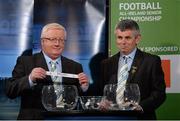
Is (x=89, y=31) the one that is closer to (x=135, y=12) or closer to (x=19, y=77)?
(x=135, y=12)

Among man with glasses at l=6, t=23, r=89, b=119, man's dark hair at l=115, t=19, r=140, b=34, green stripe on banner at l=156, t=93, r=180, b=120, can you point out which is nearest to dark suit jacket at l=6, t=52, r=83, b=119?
man with glasses at l=6, t=23, r=89, b=119

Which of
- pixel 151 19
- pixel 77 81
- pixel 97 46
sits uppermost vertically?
pixel 151 19

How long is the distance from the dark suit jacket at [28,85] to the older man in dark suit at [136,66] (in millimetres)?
382

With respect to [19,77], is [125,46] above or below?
above

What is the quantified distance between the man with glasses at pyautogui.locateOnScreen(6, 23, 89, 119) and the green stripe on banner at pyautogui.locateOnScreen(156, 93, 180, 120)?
86 cm

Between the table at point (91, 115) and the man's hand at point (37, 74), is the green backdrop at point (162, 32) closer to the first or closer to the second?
the man's hand at point (37, 74)

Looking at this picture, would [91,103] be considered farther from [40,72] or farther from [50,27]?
[50,27]

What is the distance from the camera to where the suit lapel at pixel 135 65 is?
371 centimetres

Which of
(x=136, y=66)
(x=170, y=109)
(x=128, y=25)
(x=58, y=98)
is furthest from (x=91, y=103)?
(x=170, y=109)

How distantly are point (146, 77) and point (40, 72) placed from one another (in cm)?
99

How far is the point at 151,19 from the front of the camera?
13.6 feet

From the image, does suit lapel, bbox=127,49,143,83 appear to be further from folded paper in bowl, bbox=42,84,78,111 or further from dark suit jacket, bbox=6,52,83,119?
folded paper in bowl, bbox=42,84,78,111

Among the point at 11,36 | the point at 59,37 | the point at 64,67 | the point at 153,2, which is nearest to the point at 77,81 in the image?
the point at 64,67

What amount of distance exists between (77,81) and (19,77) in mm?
561
